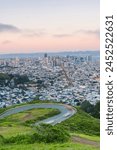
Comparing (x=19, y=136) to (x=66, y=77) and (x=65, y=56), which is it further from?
(x=65, y=56)

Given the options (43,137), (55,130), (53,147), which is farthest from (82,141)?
(53,147)

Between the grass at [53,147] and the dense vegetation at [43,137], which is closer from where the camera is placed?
the grass at [53,147]

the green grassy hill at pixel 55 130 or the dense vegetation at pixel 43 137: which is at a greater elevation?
the dense vegetation at pixel 43 137

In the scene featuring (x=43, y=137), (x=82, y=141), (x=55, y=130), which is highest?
(x=55, y=130)

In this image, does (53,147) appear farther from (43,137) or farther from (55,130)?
(55,130)

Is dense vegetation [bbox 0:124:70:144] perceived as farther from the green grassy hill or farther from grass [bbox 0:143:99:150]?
grass [bbox 0:143:99:150]

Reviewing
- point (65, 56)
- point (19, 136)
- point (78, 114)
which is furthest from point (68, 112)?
point (65, 56)

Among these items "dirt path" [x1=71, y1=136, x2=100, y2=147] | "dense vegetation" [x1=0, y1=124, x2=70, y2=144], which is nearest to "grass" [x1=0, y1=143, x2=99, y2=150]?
"dense vegetation" [x1=0, y1=124, x2=70, y2=144]

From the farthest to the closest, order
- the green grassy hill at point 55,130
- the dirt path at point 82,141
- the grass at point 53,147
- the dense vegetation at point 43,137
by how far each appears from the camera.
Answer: the dirt path at point 82,141, the dense vegetation at point 43,137, the green grassy hill at point 55,130, the grass at point 53,147

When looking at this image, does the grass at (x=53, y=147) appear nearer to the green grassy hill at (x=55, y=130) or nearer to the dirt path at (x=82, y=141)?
the green grassy hill at (x=55, y=130)

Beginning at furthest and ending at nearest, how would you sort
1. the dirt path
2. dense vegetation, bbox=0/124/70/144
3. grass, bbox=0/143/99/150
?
the dirt path, dense vegetation, bbox=0/124/70/144, grass, bbox=0/143/99/150

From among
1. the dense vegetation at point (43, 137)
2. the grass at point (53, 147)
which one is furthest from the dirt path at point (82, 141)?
the grass at point (53, 147)
